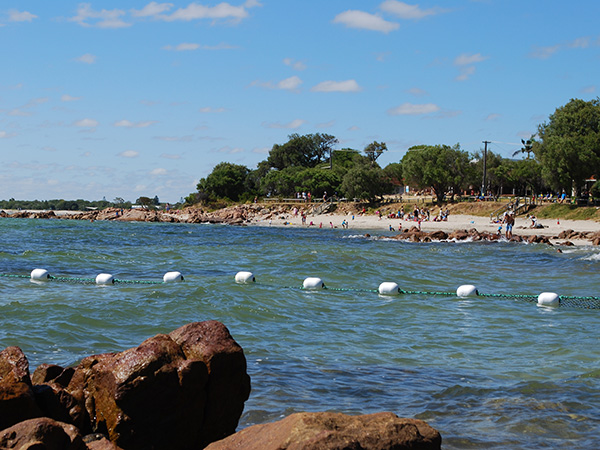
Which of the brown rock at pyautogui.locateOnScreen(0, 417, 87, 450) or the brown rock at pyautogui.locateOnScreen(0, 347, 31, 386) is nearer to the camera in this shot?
the brown rock at pyautogui.locateOnScreen(0, 417, 87, 450)

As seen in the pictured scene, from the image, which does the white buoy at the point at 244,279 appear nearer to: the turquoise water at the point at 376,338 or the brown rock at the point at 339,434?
the turquoise water at the point at 376,338

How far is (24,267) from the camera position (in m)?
23.0

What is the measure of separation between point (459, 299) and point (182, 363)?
470 inches

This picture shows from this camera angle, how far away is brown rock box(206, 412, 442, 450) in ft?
13.6

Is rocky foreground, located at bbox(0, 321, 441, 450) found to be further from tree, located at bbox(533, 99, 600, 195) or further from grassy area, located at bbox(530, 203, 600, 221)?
tree, located at bbox(533, 99, 600, 195)

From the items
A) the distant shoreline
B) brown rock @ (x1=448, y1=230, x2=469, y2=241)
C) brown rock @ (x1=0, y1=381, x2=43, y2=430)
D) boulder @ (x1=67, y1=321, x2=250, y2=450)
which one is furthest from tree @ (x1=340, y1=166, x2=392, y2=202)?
brown rock @ (x1=0, y1=381, x2=43, y2=430)

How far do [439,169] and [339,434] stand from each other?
69373mm

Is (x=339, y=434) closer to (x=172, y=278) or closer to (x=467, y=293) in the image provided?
(x=467, y=293)

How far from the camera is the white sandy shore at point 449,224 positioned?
154 ft

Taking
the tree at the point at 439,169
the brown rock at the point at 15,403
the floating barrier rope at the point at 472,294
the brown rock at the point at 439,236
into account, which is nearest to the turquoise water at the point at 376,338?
the floating barrier rope at the point at 472,294

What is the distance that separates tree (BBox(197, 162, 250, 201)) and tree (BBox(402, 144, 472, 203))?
3503 cm

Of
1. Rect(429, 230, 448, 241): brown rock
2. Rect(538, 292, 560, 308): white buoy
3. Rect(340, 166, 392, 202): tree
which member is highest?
Rect(340, 166, 392, 202): tree

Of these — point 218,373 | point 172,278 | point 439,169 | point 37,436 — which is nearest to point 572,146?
point 439,169

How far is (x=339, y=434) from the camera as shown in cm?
421
